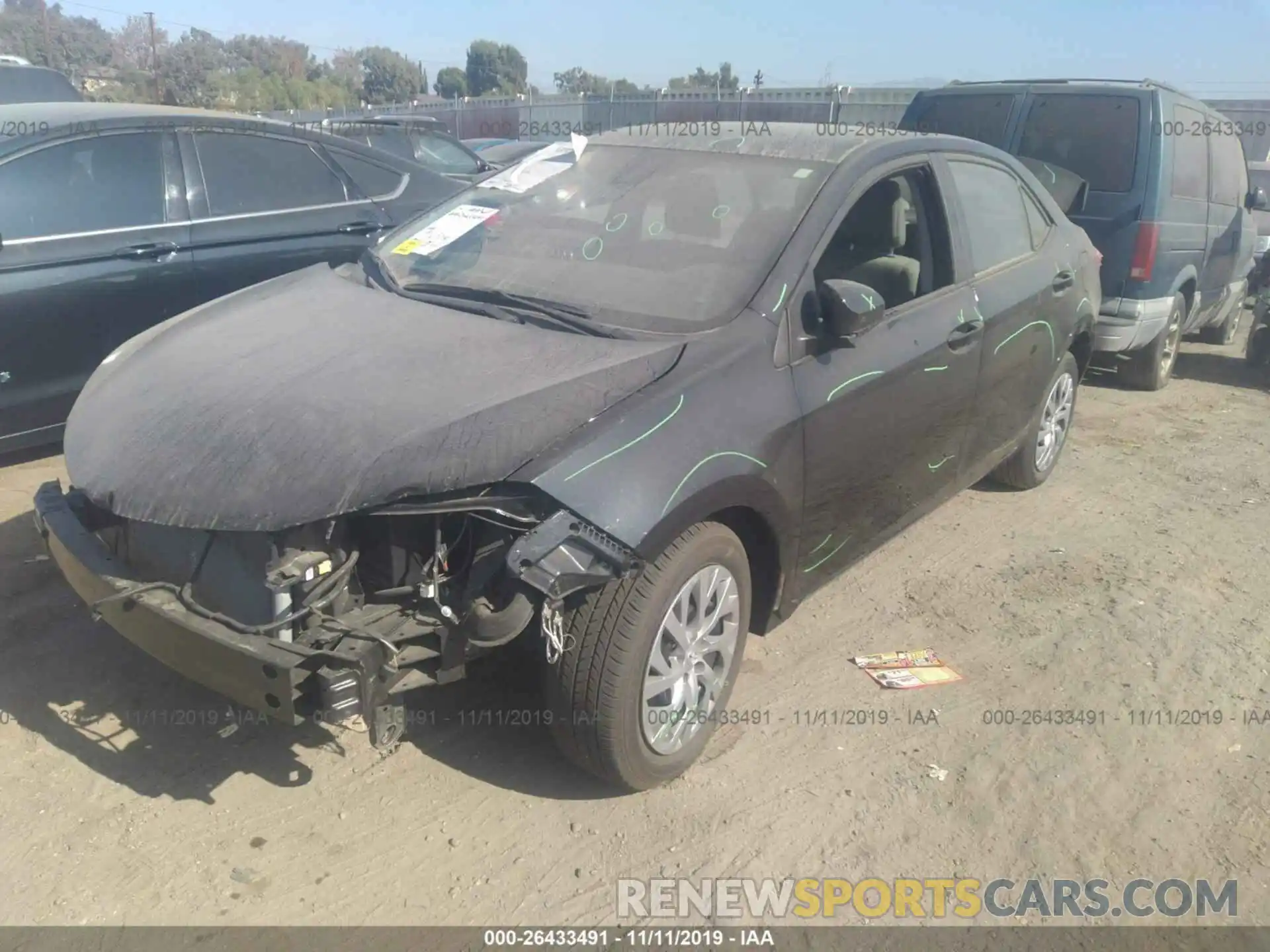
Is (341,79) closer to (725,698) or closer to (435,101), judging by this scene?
(435,101)

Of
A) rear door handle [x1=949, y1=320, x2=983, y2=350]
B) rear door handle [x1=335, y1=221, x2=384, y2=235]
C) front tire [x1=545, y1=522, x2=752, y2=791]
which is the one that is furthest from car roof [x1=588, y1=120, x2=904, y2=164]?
rear door handle [x1=335, y1=221, x2=384, y2=235]

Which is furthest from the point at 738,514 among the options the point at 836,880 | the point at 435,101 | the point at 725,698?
the point at 435,101

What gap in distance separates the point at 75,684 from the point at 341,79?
151 ft

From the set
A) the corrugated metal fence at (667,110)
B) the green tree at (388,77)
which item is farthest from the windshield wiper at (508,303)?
the green tree at (388,77)

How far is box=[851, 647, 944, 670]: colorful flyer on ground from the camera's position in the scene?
12.2 feet

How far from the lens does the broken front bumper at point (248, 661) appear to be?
237 centimetres

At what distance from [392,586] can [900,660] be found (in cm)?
202

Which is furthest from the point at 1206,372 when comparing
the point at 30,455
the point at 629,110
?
the point at 629,110

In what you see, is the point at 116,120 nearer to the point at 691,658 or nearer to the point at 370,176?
the point at 370,176

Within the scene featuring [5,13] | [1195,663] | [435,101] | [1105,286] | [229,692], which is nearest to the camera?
[229,692]

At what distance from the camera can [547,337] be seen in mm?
3123

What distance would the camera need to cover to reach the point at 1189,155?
23.5 ft

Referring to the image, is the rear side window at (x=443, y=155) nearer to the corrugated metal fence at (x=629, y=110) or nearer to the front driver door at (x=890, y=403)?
the corrugated metal fence at (x=629, y=110)

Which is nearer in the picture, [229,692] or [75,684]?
[229,692]
